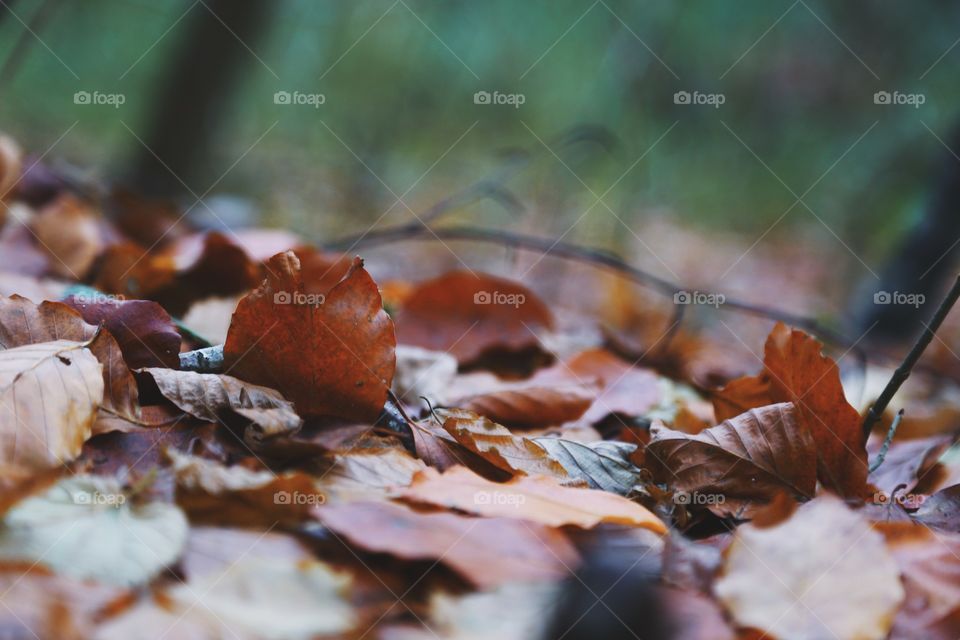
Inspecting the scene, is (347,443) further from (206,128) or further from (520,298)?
(206,128)

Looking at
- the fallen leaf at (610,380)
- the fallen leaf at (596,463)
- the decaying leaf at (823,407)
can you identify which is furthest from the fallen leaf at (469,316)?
the decaying leaf at (823,407)

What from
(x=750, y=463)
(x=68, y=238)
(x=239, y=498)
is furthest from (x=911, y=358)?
(x=68, y=238)

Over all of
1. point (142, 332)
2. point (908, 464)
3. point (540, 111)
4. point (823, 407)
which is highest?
point (540, 111)

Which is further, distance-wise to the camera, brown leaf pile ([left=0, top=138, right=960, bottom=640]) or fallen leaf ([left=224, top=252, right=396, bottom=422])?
fallen leaf ([left=224, top=252, right=396, bottom=422])

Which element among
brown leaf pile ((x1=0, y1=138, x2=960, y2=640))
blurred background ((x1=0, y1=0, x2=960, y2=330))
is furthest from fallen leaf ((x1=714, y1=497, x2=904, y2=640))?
blurred background ((x1=0, y1=0, x2=960, y2=330))

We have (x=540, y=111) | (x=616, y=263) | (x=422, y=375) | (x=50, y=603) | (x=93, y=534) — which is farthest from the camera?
(x=540, y=111)

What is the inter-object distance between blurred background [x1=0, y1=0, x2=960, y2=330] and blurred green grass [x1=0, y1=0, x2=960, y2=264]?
0.03 metres

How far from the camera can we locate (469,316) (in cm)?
199

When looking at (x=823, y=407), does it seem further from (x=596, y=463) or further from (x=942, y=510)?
(x=596, y=463)

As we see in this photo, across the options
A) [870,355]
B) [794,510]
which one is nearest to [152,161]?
[870,355]

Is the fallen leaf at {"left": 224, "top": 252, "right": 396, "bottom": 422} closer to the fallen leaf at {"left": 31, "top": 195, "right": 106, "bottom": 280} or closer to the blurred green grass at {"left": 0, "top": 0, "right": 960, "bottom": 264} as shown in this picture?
the fallen leaf at {"left": 31, "top": 195, "right": 106, "bottom": 280}

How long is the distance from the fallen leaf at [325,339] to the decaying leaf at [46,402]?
208 millimetres

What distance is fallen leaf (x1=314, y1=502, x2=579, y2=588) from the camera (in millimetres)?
777

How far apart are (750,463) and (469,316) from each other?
3.34 ft
